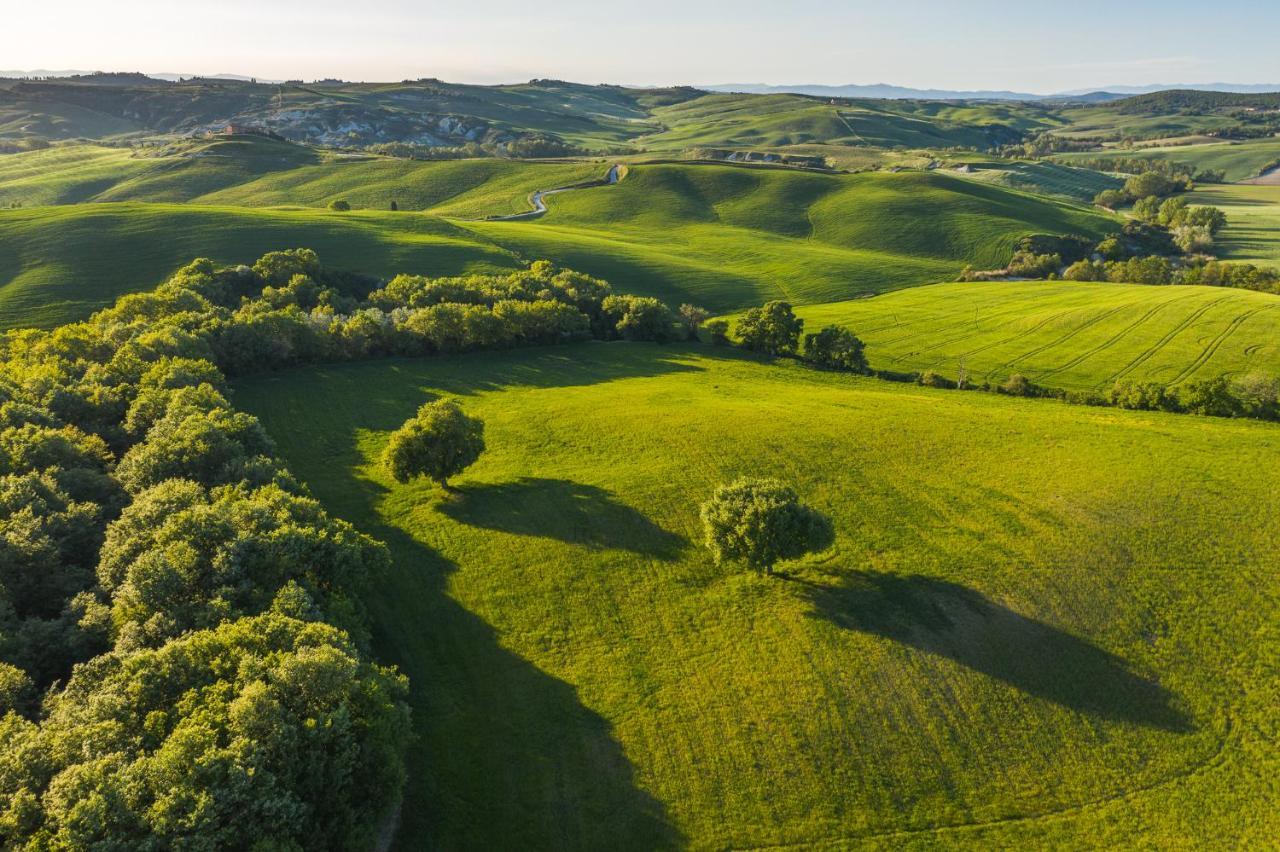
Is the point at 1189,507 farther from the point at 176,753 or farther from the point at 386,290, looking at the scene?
the point at 386,290

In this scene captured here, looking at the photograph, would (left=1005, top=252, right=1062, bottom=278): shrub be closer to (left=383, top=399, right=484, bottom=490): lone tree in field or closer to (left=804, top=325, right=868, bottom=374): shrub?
(left=804, top=325, right=868, bottom=374): shrub

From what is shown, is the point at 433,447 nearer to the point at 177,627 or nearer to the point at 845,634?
the point at 177,627

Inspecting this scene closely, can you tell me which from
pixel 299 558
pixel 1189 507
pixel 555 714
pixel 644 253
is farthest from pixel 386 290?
pixel 1189 507

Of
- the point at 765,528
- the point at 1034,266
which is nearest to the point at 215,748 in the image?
A: the point at 765,528

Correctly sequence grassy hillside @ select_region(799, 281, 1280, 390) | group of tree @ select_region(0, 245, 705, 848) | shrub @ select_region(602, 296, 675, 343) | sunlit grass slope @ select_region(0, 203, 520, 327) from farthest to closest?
sunlit grass slope @ select_region(0, 203, 520, 327)
shrub @ select_region(602, 296, 675, 343)
grassy hillside @ select_region(799, 281, 1280, 390)
group of tree @ select_region(0, 245, 705, 848)

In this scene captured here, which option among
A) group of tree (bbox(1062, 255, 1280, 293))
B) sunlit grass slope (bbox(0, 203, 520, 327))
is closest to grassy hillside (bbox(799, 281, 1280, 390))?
group of tree (bbox(1062, 255, 1280, 293))

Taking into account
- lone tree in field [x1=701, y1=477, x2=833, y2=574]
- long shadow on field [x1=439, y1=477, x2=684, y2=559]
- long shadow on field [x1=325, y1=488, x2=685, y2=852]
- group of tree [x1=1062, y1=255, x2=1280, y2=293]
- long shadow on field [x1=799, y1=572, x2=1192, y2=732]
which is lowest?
long shadow on field [x1=325, y1=488, x2=685, y2=852]
